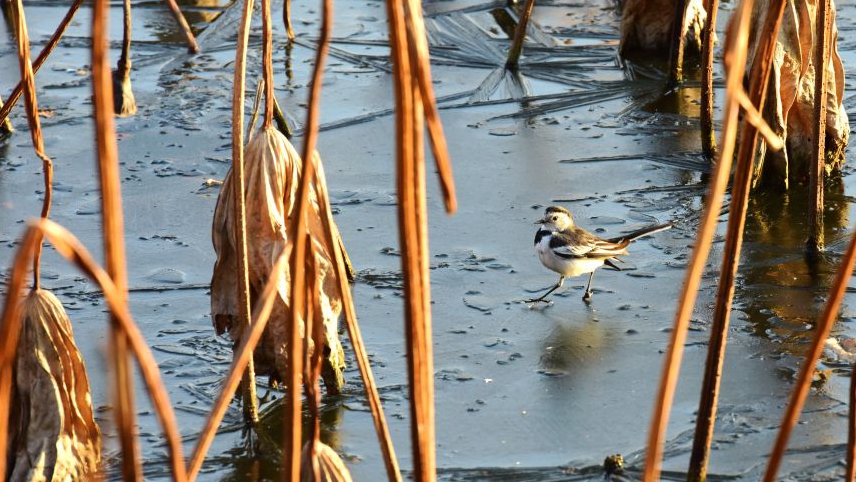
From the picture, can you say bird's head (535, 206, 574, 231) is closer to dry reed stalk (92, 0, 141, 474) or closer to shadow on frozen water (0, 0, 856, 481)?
shadow on frozen water (0, 0, 856, 481)

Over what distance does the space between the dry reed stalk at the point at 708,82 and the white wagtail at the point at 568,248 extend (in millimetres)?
1217

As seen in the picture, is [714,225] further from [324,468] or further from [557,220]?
[557,220]

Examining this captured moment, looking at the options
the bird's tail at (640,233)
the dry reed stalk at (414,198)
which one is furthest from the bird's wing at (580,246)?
the dry reed stalk at (414,198)

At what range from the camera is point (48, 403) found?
3.04 metres

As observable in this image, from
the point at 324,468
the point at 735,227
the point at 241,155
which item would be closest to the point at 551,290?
the point at 241,155

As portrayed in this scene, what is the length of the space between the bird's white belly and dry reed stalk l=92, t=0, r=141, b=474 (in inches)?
163

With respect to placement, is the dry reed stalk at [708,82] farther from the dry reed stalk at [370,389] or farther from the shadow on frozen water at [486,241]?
the dry reed stalk at [370,389]

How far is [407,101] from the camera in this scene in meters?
1.35

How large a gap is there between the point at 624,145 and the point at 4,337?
6.36 meters

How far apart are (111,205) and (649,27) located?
323 inches

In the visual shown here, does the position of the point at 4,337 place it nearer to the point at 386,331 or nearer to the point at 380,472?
the point at 380,472

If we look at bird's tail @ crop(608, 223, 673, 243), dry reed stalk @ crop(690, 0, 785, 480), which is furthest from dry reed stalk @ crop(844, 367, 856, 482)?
bird's tail @ crop(608, 223, 673, 243)

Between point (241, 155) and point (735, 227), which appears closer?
point (735, 227)

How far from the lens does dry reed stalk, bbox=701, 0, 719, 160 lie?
5.84 m
